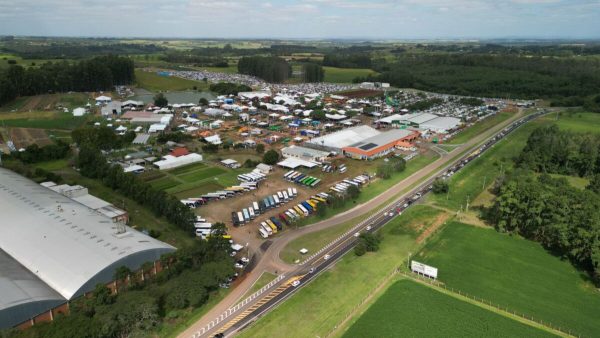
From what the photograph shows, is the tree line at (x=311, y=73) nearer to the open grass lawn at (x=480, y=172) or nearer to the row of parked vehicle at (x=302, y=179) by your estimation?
the open grass lawn at (x=480, y=172)

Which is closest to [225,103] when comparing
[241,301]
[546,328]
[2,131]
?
[2,131]

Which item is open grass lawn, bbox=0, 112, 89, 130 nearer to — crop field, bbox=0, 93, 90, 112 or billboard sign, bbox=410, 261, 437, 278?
crop field, bbox=0, 93, 90, 112

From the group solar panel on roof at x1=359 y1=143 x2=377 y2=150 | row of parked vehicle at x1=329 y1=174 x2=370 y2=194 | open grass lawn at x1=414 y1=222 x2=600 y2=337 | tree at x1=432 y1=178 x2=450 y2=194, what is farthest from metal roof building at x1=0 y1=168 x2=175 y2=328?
solar panel on roof at x1=359 y1=143 x2=377 y2=150

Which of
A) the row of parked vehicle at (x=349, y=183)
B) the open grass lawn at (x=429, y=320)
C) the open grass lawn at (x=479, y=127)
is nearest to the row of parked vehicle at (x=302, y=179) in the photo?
the row of parked vehicle at (x=349, y=183)

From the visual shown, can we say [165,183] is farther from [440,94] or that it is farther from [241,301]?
[440,94]

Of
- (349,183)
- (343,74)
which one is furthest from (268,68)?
(349,183)

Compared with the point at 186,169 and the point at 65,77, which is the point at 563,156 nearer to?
the point at 186,169
